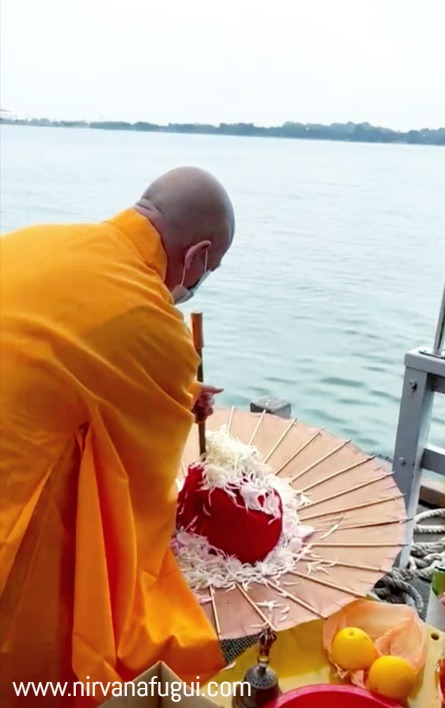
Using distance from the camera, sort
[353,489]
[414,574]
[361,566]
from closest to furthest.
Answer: [361,566] → [353,489] → [414,574]

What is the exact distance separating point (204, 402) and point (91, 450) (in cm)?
43

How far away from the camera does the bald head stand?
1.43m

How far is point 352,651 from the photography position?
1329mm

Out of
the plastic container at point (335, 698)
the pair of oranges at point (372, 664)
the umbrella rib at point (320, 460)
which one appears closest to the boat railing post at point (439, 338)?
the umbrella rib at point (320, 460)

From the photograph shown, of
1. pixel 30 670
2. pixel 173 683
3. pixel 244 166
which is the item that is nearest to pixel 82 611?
pixel 30 670

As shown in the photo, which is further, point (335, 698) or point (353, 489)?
point (353, 489)

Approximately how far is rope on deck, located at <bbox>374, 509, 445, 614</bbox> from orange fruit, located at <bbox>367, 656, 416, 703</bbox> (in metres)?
0.81

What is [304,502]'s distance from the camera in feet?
5.87

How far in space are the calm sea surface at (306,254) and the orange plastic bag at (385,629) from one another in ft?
7.00

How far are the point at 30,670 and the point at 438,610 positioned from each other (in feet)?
2.99

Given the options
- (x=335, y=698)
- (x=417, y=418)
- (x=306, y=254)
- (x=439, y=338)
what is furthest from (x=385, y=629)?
(x=306, y=254)

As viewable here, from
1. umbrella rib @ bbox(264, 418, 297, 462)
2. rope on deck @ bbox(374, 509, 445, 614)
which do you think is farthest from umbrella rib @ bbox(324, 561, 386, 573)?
rope on deck @ bbox(374, 509, 445, 614)

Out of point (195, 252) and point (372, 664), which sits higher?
point (195, 252)

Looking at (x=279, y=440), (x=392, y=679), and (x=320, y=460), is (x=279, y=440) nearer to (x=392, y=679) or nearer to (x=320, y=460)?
(x=320, y=460)
